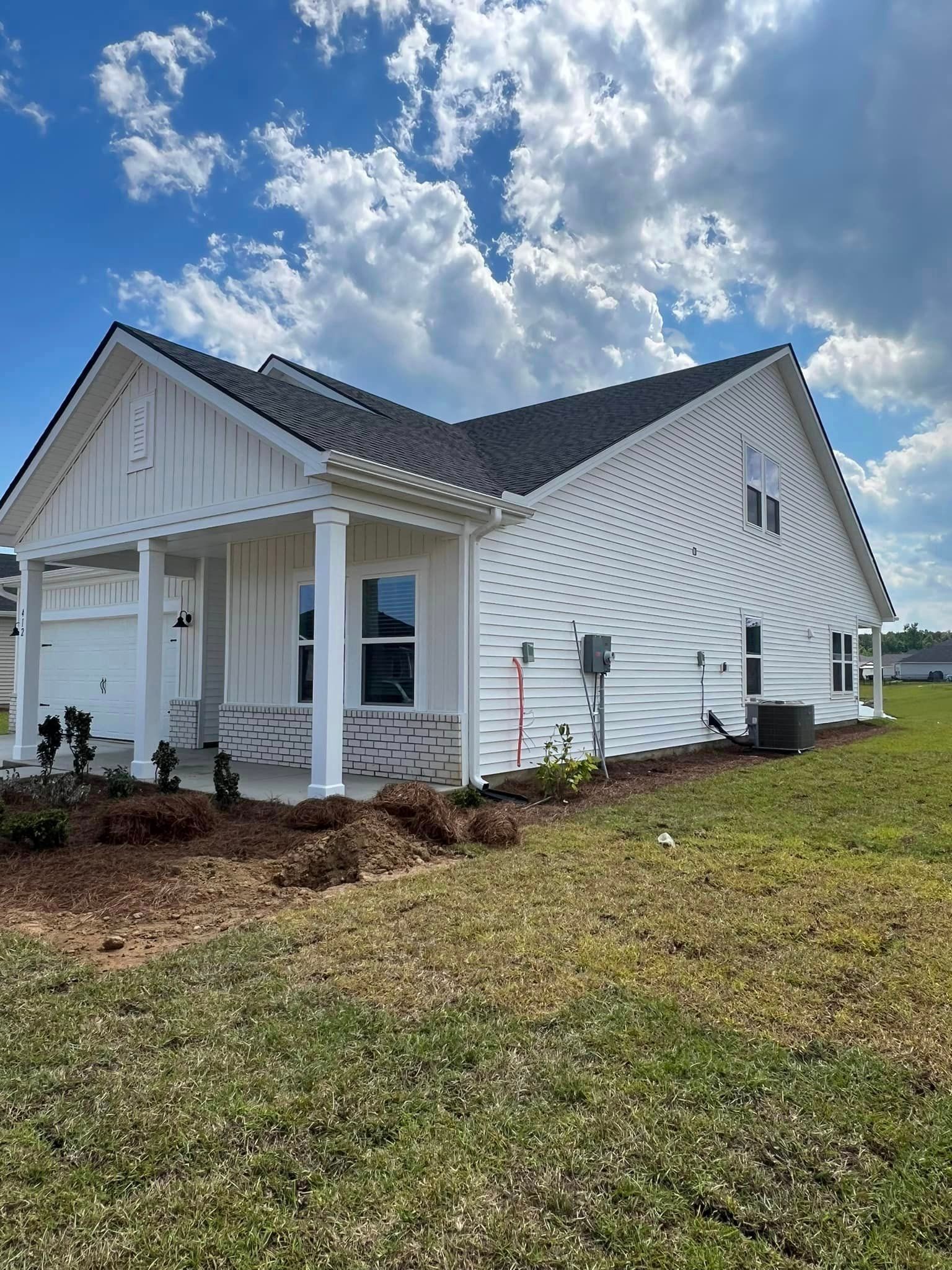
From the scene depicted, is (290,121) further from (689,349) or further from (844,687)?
(844,687)

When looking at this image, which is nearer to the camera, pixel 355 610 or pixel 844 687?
pixel 355 610

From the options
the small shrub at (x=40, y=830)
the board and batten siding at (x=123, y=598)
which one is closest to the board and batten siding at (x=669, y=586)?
the small shrub at (x=40, y=830)

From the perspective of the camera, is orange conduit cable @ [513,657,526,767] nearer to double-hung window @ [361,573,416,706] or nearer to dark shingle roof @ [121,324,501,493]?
double-hung window @ [361,573,416,706]

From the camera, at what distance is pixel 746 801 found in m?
8.23

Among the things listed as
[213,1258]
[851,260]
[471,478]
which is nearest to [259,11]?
[471,478]

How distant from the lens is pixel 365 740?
9086 mm

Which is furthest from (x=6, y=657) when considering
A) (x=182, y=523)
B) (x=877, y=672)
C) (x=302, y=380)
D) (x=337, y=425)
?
(x=877, y=672)

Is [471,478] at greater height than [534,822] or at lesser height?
greater

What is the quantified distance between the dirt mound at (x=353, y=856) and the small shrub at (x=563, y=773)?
2.65 meters

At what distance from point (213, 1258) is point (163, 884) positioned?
339 centimetres

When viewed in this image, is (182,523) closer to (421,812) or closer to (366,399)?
(366,399)

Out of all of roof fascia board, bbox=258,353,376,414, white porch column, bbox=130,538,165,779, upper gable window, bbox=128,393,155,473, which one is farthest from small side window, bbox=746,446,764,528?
white porch column, bbox=130,538,165,779

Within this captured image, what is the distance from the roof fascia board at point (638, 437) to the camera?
927cm

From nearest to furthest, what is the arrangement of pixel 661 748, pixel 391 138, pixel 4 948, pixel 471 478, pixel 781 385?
pixel 4 948 → pixel 471 478 → pixel 661 748 → pixel 391 138 → pixel 781 385
